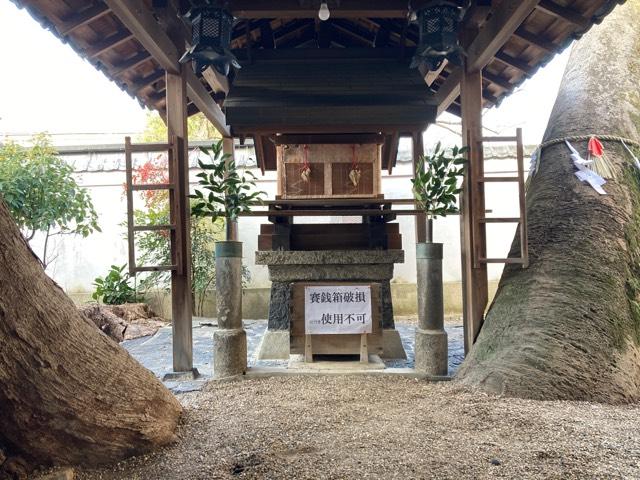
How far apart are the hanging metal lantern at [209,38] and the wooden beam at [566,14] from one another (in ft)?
9.53

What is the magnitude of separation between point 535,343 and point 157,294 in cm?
706

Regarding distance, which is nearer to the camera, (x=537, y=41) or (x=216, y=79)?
(x=537, y=41)

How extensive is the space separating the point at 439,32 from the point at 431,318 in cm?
267

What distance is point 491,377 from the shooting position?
3.37m

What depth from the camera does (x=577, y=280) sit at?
3.57 m

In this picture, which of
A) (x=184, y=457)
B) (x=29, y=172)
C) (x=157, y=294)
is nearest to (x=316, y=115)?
(x=184, y=457)

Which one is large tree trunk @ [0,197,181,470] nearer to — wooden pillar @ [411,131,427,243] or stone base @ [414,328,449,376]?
stone base @ [414,328,449,376]

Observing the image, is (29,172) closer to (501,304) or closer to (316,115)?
(316,115)

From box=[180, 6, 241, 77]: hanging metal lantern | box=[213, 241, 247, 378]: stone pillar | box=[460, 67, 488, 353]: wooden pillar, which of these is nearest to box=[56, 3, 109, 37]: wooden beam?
box=[180, 6, 241, 77]: hanging metal lantern

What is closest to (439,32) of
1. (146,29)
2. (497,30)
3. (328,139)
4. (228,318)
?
(497,30)

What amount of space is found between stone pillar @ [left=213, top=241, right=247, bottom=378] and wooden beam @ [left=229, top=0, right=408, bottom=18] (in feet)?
7.58

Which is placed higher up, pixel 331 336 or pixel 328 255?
pixel 328 255

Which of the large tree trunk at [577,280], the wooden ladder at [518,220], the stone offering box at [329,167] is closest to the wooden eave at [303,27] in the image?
the large tree trunk at [577,280]

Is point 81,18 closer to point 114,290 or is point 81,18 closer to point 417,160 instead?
point 417,160
